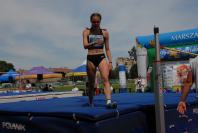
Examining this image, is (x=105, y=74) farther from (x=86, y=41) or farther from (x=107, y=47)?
(x=86, y=41)

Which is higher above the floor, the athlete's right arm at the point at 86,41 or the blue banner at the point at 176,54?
the blue banner at the point at 176,54

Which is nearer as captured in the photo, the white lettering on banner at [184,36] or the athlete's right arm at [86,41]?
the athlete's right arm at [86,41]

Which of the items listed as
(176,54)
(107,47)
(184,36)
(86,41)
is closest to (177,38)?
(184,36)

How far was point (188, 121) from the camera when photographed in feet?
18.9

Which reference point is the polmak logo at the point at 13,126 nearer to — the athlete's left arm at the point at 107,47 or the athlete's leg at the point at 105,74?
the athlete's leg at the point at 105,74

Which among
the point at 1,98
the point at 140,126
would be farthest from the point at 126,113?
the point at 1,98

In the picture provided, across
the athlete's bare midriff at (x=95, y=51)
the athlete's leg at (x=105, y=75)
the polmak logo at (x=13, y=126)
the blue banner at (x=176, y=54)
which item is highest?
the blue banner at (x=176, y=54)

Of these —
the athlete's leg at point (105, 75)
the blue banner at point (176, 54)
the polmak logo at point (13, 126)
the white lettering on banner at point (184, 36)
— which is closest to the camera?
the polmak logo at point (13, 126)

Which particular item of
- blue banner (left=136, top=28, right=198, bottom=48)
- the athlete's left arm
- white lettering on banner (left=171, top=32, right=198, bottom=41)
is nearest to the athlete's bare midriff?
the athlete's left arm

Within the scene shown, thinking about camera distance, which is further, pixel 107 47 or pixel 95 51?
pixel 107 47

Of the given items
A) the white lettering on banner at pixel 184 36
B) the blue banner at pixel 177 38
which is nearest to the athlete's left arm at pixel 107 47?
the blue banner at pixel 177 38

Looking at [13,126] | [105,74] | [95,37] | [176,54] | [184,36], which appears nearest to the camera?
[13,126]

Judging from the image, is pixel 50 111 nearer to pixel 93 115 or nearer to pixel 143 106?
pixel 93 115

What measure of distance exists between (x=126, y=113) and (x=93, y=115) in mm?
711
